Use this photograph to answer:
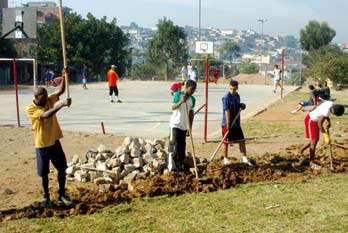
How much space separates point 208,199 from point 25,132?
25.5 ft

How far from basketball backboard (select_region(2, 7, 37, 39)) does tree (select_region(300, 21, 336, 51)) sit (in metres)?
56.7

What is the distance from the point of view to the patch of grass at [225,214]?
18.6ft

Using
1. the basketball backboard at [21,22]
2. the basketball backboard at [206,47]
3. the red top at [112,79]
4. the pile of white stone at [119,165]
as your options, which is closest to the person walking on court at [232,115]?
the pile of white stone at [119,165]

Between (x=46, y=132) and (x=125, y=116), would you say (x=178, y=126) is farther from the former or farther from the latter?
(x=125, y=116)

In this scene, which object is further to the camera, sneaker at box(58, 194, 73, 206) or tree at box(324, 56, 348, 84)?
tree at box(324, 56, 348, 84)

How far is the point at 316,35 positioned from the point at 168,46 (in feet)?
78.2

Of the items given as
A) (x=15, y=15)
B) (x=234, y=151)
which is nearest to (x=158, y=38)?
(x=15, y=15)

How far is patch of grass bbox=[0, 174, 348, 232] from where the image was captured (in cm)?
566

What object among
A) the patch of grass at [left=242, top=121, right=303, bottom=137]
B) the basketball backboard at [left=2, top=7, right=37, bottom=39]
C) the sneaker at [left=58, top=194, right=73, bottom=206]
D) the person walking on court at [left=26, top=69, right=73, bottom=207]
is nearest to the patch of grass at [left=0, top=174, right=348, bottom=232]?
the sneaker at [left=58, top=194, right=73, bottom=206]

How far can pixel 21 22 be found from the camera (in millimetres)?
14250

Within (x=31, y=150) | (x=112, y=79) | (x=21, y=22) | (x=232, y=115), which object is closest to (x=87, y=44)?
(x=112, y=79)

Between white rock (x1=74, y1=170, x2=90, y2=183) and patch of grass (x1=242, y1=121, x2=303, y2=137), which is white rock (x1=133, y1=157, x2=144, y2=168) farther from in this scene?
patch of grass (x1=242, y1=121, x2=303, y2=137)

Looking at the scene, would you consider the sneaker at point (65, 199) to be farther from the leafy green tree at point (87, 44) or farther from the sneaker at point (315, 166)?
the leafy green tree at point (87, 44)

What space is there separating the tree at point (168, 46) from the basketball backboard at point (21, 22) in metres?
38.0
